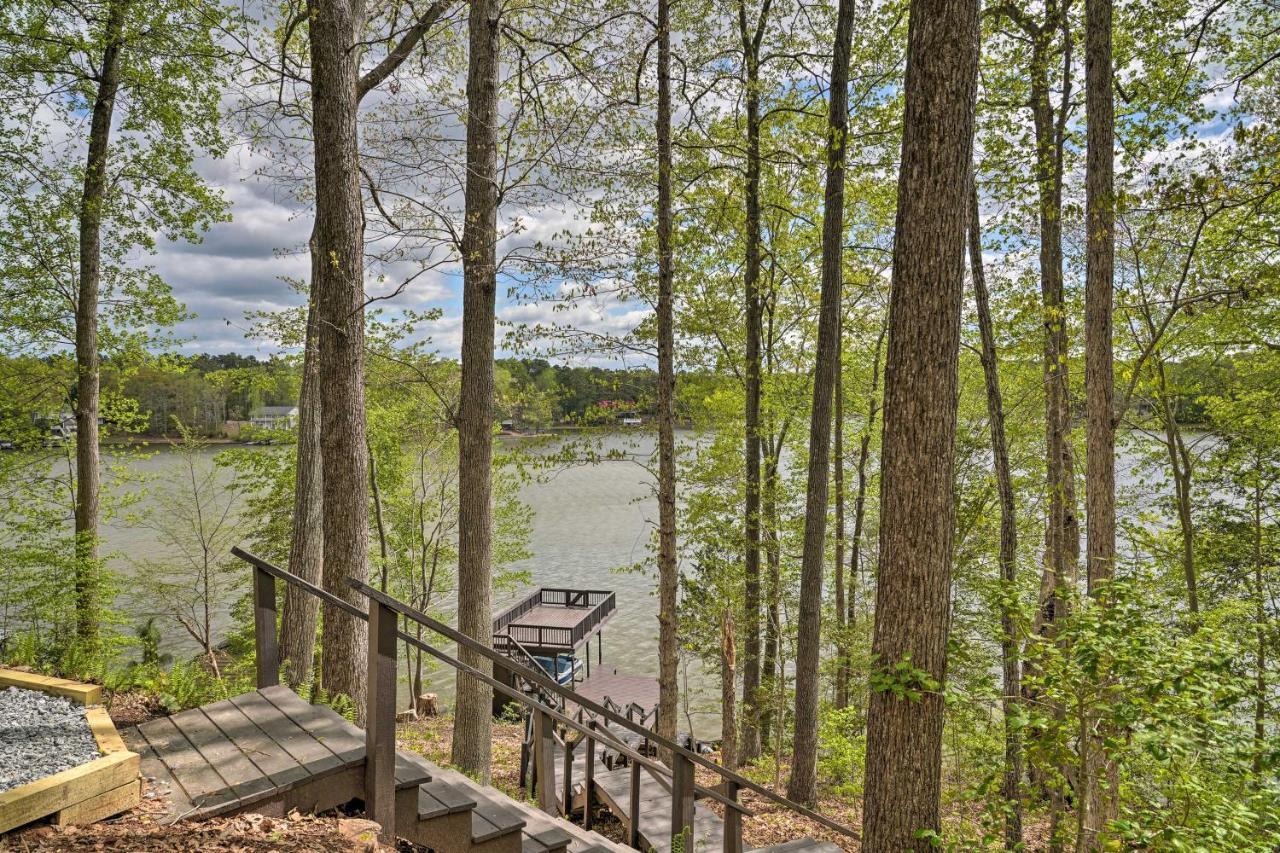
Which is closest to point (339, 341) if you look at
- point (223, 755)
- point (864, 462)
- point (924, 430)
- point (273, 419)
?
point (223, 755)

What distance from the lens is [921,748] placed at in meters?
3.78

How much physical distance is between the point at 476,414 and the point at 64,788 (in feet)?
15.4

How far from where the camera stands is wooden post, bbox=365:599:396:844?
297 centimetres

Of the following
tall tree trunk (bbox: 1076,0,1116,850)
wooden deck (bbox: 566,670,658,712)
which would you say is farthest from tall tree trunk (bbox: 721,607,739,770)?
tall tree trunk (bbox: 1076,0,1116,850)

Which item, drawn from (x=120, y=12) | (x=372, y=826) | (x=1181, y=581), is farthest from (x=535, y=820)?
(x=1181, y=581)

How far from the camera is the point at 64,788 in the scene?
255cm

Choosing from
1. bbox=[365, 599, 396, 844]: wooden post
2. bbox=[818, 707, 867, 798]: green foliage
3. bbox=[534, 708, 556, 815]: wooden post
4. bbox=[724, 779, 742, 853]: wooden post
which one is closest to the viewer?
bbox=[365, 599, 396, 844]: wooden post

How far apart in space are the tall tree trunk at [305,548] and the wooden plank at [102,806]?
4453mm

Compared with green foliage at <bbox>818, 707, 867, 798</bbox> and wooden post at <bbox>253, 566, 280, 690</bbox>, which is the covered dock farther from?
wooden post at <bbox>253, 566, 280, 690</bbox>

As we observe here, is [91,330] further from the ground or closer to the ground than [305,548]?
further from the ground

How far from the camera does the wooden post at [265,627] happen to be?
3912mm

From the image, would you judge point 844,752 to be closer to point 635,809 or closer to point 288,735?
point 635,809

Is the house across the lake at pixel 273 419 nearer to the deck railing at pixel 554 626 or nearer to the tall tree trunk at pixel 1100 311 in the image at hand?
the deck railing at pixel 554 626

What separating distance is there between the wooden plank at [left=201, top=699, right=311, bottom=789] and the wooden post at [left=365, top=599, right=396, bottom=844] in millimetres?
295
